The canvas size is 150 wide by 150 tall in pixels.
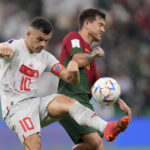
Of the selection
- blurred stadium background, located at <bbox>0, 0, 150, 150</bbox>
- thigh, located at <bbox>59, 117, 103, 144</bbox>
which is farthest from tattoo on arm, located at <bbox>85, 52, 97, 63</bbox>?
blurred stadium background, located at <bbox>0, 0, 150, 150</bbox>

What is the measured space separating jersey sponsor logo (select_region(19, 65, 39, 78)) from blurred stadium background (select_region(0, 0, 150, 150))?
17.4ft

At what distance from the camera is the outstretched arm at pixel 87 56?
6.02 m

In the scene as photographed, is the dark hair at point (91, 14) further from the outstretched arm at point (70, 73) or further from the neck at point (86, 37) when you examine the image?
the outstretched arm at point (70, 73)

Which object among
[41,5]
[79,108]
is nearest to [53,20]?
[41,5]

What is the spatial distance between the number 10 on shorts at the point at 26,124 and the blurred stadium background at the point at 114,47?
5.46m

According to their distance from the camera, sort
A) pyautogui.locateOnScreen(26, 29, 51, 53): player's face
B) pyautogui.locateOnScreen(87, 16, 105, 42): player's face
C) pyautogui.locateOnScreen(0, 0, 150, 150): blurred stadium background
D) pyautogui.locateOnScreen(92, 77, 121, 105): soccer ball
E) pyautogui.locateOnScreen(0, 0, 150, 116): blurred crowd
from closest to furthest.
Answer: pyautogui.locateOnScreen(92, 77, 121, 105): soccer ball, pyautogui.locateOnScreen(26, 29, 51, 53): player's face, pyautogui.locateOnScreen(87, 16, 105, 42): player's face, pyautogui.locateOnScreen(0, 0, 150, 150): blurred stadium background, pyautogui.locateOnScreen(0, 0, 150, 116): blurred crowd

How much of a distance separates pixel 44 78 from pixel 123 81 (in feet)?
7.20

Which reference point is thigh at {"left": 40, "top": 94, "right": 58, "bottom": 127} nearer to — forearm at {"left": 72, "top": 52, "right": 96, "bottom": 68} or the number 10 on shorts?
the number 10 on shorts

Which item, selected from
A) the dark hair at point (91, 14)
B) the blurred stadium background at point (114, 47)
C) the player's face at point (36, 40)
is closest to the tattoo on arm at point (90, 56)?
the player's face at point (36, 40)

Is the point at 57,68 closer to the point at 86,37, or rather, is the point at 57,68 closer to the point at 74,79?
the point at 74,79

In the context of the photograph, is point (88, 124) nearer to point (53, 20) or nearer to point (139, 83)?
point (139, 83)

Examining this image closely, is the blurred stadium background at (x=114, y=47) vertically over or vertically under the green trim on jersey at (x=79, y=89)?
under

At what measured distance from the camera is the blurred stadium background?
11.6m

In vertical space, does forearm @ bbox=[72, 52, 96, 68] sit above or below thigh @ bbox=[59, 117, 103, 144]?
above
